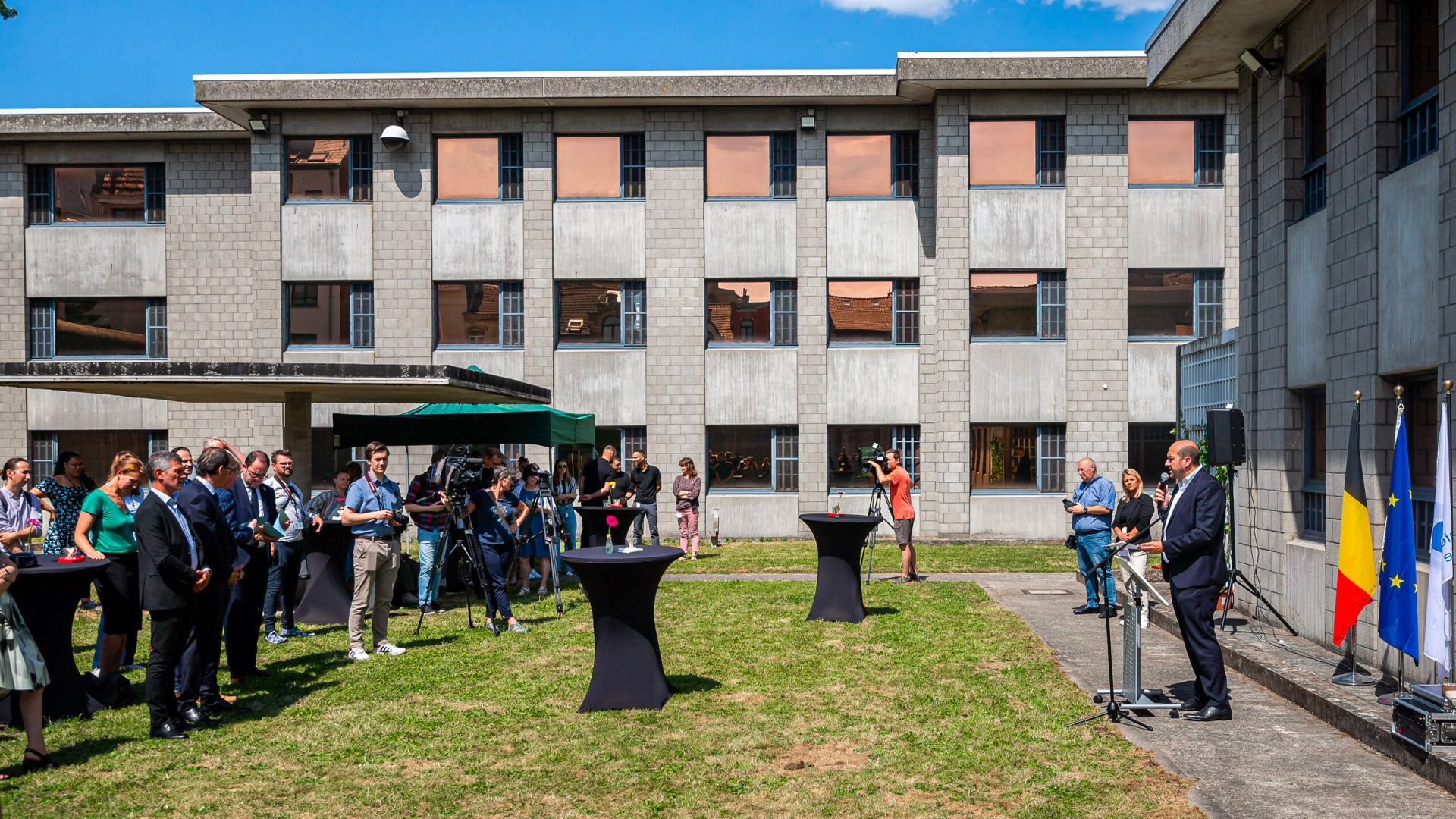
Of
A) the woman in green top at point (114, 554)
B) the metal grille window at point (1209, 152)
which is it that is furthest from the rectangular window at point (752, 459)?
the woman in green top at point (114, 554)

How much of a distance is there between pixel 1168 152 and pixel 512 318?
47.3 feet

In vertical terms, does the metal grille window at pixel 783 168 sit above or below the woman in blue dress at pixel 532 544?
above

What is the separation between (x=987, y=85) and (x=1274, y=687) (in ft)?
57.6

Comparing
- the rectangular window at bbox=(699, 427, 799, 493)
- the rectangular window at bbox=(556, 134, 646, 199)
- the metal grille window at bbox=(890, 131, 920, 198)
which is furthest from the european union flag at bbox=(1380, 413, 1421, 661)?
the rectangular window at bbox=(556, 134, 646, 199)

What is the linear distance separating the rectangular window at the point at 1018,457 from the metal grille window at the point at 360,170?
14.1 meters

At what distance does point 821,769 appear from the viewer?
7.30 m

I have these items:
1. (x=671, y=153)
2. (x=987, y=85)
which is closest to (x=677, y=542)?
(x=671, y=153)

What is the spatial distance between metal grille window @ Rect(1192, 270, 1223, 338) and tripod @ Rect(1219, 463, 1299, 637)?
12.6 m

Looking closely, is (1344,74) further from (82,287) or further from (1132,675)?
(82,287)

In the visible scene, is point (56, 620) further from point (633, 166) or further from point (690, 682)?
point (633, 166)

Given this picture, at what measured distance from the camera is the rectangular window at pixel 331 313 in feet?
86.1

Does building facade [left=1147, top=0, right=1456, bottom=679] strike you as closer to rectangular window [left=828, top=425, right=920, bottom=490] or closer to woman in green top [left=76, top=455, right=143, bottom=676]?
woman in green top [left=76, top=455, right=143, bottom=676]

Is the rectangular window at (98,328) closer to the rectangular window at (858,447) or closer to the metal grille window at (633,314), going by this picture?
the metal grille window at (633,314)

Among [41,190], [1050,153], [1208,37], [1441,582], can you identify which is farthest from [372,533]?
[41,190]
